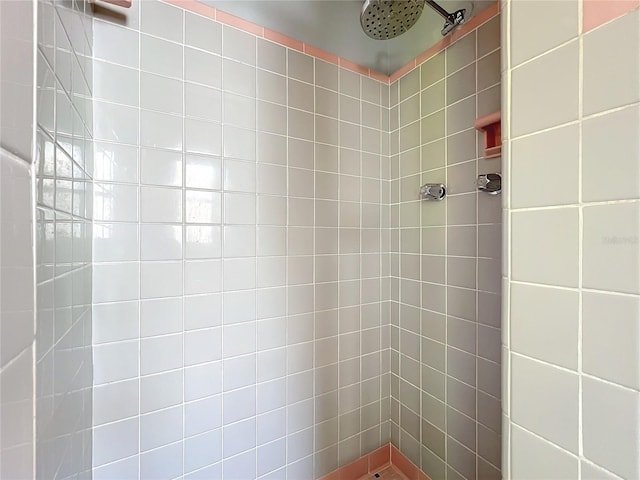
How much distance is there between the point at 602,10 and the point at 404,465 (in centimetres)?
169

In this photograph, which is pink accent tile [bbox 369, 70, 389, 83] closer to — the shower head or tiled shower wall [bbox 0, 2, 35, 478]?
the shower head

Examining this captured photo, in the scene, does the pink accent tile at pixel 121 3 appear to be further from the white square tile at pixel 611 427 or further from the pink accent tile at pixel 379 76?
the white square tile at pixel 611 427

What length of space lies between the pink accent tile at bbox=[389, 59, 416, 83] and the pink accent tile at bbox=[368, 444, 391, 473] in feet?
6.08

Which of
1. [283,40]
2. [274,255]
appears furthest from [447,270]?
[283,40]

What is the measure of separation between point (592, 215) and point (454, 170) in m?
0.81

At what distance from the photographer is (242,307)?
1046 mm

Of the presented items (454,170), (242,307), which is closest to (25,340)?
(242,307)

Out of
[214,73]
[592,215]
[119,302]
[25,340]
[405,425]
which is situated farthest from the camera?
[405,425]

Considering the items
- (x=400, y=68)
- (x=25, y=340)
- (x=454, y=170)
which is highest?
(x=400, y=68)

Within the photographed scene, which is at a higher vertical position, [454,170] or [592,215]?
[454,170]

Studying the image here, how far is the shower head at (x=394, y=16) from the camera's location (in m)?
0.92

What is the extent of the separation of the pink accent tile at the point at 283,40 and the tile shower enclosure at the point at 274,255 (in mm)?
39

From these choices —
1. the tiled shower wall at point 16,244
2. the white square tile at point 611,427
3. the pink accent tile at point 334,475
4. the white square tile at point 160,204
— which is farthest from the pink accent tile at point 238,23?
the pink accent tile at point 334,475

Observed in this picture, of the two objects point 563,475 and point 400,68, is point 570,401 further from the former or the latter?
point 400,68
